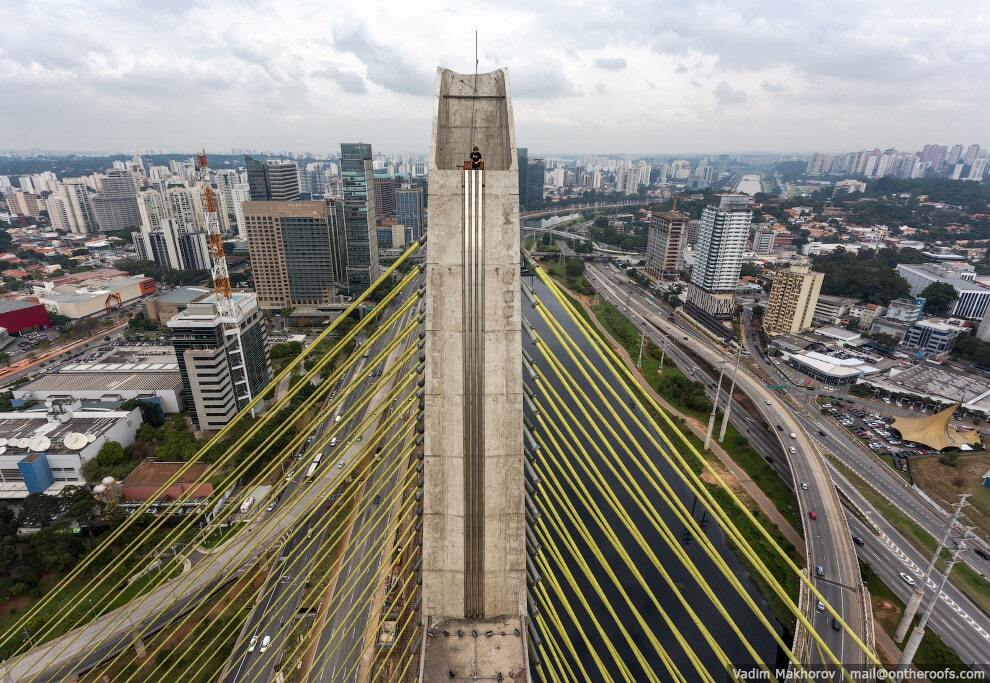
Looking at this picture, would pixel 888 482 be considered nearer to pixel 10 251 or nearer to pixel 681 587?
pixel 681 587

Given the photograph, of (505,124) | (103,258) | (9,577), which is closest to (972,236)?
(505,124)

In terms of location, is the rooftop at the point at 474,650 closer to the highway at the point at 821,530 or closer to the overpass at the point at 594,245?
the highway at the point at 821,530

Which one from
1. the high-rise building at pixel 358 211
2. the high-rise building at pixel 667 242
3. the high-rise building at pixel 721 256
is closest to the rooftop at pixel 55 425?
the high-rise building at pixel 358 211

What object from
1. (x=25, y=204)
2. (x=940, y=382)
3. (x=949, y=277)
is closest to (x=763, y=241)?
(x=949, y=277)

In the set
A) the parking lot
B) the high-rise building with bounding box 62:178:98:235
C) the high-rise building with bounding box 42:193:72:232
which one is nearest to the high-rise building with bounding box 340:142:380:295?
the parking lot

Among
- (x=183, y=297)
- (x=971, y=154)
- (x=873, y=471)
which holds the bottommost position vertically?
(x=873, y=471)

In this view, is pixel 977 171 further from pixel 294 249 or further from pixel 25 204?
pixel 25 204
